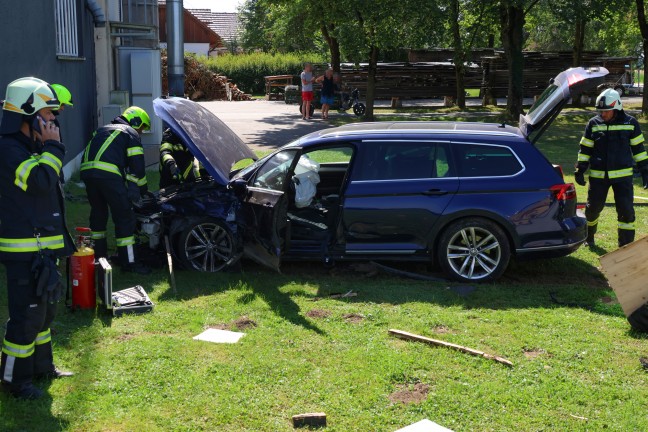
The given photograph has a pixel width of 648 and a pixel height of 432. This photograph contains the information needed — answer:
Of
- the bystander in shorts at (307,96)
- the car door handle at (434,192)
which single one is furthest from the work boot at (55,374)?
the bystander in shorts at (307,96)

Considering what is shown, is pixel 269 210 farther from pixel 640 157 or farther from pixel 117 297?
pixel 640 157

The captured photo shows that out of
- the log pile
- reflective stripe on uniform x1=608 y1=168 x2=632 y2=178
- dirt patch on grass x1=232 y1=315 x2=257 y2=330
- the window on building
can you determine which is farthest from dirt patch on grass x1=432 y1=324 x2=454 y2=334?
the log pile

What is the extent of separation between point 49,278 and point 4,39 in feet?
18.9

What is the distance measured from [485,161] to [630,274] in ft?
6.86

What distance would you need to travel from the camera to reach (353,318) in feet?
23.3

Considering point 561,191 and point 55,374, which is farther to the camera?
point 561,191

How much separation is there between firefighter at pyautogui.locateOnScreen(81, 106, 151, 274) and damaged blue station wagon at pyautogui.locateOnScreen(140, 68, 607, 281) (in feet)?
0.99

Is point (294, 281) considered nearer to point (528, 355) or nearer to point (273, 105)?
point (528, 355)

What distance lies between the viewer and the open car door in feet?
26.1

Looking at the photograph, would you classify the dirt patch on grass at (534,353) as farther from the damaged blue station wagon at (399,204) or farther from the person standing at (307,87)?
the person standing at (307,87)

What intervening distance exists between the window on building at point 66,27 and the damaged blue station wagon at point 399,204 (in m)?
6.31

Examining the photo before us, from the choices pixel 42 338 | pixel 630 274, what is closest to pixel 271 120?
pixel 630 274

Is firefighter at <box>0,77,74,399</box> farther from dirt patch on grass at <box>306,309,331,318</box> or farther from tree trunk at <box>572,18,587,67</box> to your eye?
tree trunk at <box>572,18,587,67</box>

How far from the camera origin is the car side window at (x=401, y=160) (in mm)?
8328
